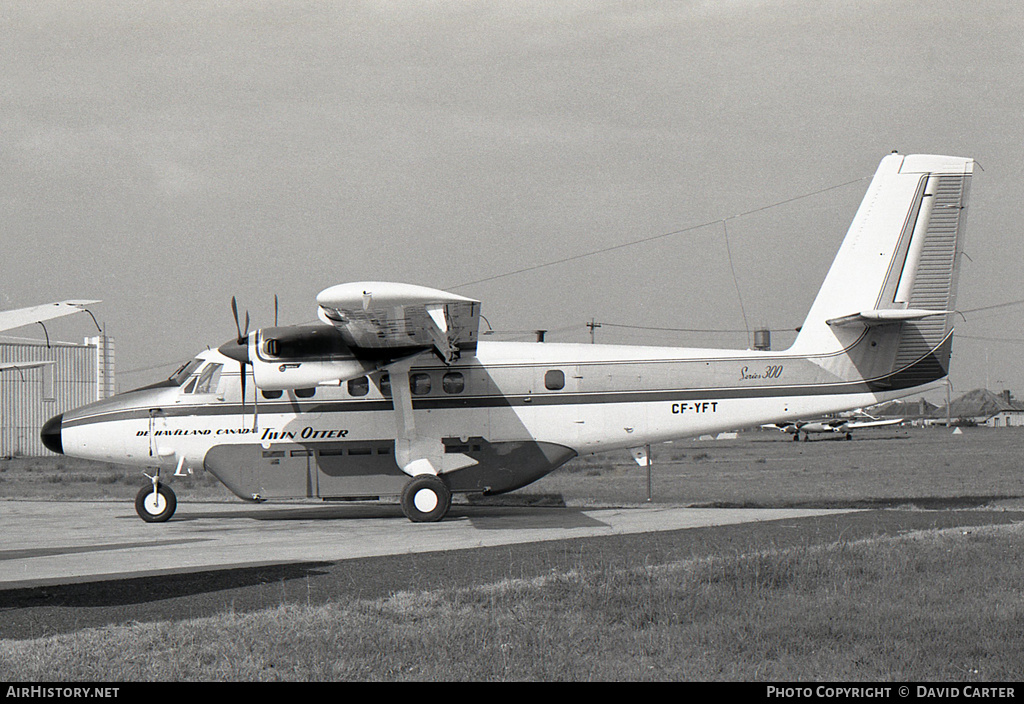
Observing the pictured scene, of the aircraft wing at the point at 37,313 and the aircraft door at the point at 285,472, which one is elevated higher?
the aircraft wing at the point at 37,313

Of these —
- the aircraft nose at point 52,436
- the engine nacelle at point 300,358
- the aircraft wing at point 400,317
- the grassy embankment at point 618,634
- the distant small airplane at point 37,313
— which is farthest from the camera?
the aircraft nose at point 52,436

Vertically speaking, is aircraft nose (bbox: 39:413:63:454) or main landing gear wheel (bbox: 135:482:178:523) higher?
aircraft nose (bbox: 39:413:63:454)

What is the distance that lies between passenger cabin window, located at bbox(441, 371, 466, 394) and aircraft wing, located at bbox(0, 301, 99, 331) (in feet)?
32.6

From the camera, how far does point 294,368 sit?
53.5 ft

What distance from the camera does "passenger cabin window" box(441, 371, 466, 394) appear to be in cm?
1798

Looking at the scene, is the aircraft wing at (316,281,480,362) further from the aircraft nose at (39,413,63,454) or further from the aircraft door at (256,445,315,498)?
the aircraft nose at (39,413,63,454)

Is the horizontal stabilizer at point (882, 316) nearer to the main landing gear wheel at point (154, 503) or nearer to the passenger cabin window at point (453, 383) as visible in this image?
the passenger cabin window at point (453, 383)

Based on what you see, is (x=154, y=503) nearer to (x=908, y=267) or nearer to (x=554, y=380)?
(x=554, y=380)

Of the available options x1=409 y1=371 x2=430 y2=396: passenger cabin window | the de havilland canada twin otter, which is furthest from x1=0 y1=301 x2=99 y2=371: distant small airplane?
x1=409 y1=371 x2=430 y2=396: passenger cabin window

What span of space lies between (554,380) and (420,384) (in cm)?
247

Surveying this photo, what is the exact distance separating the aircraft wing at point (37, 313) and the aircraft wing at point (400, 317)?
4.72 m

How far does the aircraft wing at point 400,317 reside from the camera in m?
12.9

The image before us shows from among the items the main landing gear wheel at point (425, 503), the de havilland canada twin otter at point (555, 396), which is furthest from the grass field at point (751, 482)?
the main landing gear wheel at point (425, 503)
